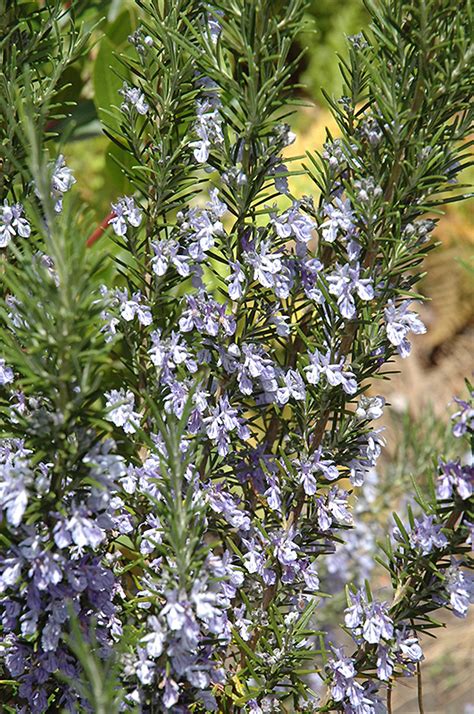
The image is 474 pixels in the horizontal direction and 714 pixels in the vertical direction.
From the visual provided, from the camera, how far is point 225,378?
0.64 metres

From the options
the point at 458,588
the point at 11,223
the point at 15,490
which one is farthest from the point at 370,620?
the point at 11,223

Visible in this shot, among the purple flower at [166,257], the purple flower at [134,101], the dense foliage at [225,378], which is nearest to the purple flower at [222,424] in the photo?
the dense foliage at [225,378]

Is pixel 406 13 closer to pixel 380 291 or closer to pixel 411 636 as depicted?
pixel 380 291

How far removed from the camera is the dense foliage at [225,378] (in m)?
0.50

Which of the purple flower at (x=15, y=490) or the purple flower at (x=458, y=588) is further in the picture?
the purple flower at (x=458, y=588)

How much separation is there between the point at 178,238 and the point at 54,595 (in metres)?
0.30

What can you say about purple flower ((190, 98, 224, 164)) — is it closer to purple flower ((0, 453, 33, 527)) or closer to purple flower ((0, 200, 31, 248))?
purple flower ((0, 200, 31, 248))

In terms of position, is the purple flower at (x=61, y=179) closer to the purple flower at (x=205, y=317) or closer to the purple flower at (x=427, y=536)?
the purple flower at (x=205, y=317)

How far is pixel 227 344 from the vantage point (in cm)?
63

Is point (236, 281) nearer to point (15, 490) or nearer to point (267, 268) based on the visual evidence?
point (267, 268)

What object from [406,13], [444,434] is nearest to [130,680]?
[406,13]

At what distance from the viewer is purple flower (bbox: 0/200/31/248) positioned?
0.60m

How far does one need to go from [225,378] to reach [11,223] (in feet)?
0.68

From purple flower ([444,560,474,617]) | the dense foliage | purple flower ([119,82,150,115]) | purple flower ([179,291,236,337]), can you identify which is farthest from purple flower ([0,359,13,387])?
purple flower ([444,560,474,617])
